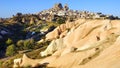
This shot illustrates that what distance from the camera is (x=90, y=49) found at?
196 feet

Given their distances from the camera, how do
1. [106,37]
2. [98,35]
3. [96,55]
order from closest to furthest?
1. [96,55]
2. [106,37]
3. [98,35]

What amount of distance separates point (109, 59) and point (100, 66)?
259cm

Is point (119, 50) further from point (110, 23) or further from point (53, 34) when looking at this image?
point (53, 34)

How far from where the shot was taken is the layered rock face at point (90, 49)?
48.3m

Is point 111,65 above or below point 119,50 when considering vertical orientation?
below

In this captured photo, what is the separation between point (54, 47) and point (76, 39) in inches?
243

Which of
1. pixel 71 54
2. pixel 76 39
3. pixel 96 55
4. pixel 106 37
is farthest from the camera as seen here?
pixel 76 39

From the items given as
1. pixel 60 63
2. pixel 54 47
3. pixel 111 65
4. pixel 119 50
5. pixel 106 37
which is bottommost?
pixel 111 65

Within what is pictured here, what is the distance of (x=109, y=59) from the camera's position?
153 feet

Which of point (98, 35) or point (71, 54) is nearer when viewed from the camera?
point (71, 54)

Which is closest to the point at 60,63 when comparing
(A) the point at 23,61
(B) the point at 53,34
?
(A) the point at 23,61

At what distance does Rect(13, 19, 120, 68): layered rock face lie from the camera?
48312 mm

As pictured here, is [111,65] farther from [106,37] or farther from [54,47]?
[54,47]

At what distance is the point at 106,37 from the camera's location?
66750 mm
